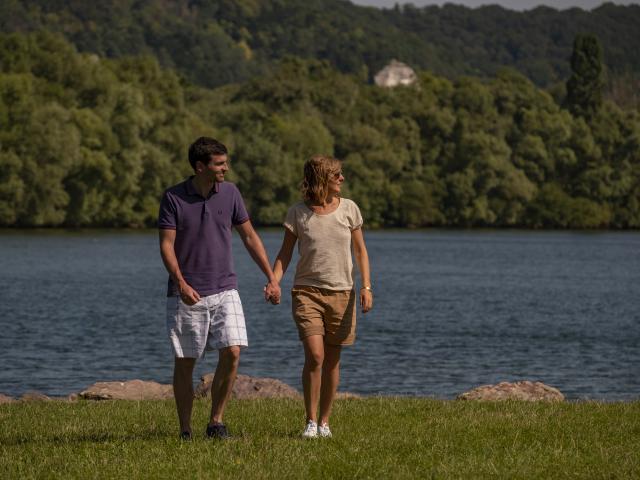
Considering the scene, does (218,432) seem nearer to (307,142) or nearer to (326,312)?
(326,312)

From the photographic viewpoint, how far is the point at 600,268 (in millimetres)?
66500

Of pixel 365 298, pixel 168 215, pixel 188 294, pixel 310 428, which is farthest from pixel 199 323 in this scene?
pixel 365 298

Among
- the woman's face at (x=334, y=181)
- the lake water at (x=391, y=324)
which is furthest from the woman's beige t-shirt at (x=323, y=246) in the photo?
the lake water at (x=391, y=324)

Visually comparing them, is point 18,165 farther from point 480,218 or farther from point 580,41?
point 580,41

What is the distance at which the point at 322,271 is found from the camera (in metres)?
10.3

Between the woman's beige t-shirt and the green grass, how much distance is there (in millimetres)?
1333

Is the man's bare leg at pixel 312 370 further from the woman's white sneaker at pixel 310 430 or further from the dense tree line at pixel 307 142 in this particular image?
the dense tree line at pixel 307 142

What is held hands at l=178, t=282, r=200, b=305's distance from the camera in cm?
973

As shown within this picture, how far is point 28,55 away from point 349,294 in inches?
3202

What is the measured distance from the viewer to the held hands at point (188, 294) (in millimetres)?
9734

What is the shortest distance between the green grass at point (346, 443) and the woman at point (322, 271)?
0.65 meters

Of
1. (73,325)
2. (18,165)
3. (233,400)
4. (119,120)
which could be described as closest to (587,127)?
(119,120)

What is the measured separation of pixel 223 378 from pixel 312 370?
741 mm

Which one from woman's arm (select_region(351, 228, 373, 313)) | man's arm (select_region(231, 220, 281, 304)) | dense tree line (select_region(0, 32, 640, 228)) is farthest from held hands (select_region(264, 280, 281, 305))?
dense tree line (select_region(0, 32, 640, 228))
